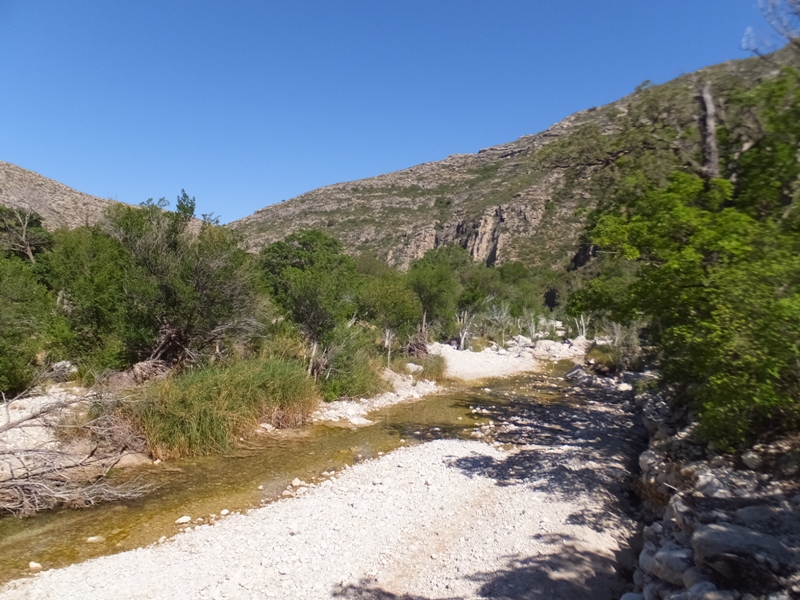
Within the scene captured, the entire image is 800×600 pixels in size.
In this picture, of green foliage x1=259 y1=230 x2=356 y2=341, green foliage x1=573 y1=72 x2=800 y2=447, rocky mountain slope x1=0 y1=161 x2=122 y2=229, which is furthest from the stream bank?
rocky mountain slope x1=0 y1=161 x2=122 y2=229

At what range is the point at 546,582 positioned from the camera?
6117mm

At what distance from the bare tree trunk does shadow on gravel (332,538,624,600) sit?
8114mm

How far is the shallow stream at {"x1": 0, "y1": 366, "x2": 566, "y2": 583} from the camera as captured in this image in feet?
23.0

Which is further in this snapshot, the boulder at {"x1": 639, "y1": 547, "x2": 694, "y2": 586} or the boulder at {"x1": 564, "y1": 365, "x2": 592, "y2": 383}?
the boulder at {"x1": 564, "y1": 365, "x2": 592, "y2": 383}

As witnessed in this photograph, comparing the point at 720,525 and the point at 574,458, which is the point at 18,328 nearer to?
the point at 574,458

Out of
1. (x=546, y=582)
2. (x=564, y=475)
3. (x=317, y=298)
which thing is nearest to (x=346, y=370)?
(x=317, y=298)

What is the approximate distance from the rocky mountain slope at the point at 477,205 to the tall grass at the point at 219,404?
915 cm

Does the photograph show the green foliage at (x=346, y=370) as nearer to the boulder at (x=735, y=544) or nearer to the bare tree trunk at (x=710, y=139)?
the bare tree trunk at (x=710, y=139)

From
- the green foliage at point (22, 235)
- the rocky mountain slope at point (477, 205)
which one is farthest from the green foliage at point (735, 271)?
the green foliage at point (22, 235)

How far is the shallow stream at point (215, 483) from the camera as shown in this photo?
701cm

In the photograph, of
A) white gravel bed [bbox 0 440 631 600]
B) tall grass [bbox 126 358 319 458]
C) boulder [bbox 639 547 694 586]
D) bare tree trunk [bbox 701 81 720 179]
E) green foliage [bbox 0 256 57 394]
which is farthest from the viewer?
green foliage [bbox 0 256 57 394]

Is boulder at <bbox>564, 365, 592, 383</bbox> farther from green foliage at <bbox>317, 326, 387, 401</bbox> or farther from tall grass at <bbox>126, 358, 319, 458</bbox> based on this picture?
tall grass at <bbox>126, 358, 319, 458</bbox>

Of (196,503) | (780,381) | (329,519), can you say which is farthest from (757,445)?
(196,503)

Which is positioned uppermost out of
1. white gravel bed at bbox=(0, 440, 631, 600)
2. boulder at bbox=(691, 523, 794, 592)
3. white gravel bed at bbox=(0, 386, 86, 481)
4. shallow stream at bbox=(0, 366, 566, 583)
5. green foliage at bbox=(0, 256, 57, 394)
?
green foliage at bbox=(0, 256, 57, 394)
